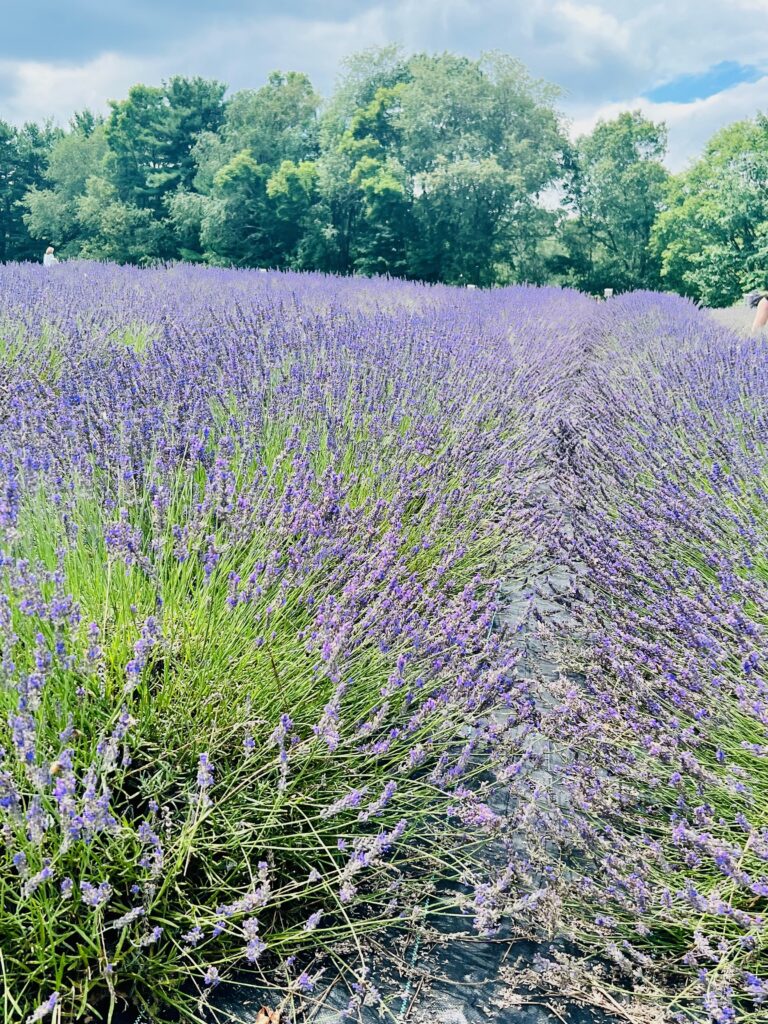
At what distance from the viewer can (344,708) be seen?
1.58 m

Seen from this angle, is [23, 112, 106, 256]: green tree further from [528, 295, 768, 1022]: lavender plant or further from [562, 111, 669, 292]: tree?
[528, 295, 768, 1022]: lavender plant

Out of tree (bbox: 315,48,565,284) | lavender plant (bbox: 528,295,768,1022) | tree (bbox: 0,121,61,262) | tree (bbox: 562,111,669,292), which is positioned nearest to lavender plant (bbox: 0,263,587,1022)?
lavender plant (bbox: 528,295,768,1022)

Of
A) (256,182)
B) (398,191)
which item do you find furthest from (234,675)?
(256,182)

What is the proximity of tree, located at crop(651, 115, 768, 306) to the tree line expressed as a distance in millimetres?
81

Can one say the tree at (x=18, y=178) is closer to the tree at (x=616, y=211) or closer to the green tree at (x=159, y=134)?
the green tree at (x=159, y=134)

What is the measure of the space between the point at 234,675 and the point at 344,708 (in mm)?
269

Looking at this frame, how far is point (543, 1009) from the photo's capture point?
127cm

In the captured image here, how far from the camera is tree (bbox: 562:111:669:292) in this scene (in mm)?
30312

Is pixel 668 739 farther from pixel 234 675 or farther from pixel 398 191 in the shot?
pixel 398 191

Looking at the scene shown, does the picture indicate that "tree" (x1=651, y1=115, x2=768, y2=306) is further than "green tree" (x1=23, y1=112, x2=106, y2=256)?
No

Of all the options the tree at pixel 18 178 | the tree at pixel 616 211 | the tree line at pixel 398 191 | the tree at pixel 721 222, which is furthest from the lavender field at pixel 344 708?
the tree at pixel 18 178

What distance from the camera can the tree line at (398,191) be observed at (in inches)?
934

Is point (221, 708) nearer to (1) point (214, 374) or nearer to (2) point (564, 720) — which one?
(2) point (564, 720)

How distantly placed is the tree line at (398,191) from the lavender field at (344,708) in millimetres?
22282
